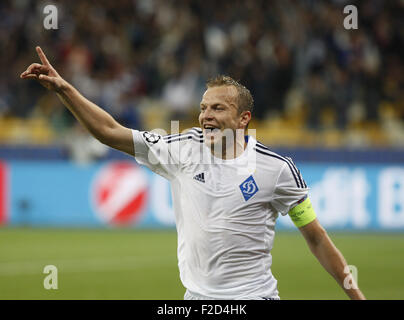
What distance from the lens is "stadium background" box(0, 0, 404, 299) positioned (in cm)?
1361

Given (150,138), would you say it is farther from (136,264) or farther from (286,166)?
(136,264)

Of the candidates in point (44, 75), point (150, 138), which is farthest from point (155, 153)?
point (44, 75)

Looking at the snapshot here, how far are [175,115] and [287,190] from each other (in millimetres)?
12277

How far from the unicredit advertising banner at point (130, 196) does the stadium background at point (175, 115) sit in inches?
1.0

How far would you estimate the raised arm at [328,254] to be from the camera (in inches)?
181

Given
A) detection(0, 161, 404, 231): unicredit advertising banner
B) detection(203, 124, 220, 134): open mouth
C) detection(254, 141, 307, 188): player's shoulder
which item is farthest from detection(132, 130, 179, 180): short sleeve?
detection(0, 161, 404, 231): unicredit advertising banner

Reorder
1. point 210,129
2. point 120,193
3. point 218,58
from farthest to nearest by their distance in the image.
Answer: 1. point 218,58
2. point 120,193
3. point 210,129

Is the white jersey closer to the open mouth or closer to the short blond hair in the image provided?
the open mouth

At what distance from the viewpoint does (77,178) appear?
613 inches

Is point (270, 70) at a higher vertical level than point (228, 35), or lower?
lower

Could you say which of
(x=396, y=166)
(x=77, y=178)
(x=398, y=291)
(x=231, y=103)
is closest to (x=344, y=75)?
(x=396, y=166)

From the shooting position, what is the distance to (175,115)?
55.5ft

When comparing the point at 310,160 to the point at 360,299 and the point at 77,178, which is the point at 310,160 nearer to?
the point at 77,178
